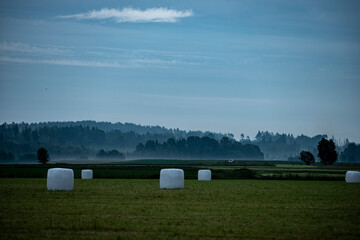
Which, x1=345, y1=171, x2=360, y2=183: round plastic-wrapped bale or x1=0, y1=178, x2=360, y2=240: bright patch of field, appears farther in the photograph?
x1=345, y1=171, x2=360, y2=183: round plastic-wrapped bale

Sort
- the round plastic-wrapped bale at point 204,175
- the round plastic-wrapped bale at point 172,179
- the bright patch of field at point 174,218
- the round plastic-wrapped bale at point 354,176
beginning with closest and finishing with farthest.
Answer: the bright patch of field at point 174,218 < the round plastic-wrapped bale at point 172,179 < the round plastic-wrapped bale at point 354,176 < the round plastic-wrapped bale at point 204,175

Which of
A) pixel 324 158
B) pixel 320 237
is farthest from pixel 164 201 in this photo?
pixel 324 158

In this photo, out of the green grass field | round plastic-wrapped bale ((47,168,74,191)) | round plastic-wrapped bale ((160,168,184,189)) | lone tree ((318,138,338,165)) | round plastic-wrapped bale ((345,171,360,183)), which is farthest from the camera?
lone tree ((318,138,338,165))

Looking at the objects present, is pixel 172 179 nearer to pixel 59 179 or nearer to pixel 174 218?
pixel 59 179

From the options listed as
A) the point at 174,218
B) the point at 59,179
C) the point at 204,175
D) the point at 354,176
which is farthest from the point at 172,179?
the point at 354,176

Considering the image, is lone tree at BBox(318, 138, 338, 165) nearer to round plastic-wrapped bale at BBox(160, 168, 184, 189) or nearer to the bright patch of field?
round plastic-wrapped bale at BBox(160, 168, 184, 189)

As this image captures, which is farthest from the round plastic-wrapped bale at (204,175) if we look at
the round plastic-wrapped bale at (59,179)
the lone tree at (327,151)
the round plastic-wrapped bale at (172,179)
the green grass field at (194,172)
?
the lone tree at (327,151)

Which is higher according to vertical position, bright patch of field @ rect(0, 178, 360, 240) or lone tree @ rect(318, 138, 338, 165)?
lone tree @ rect(318, 138, 338, 165)

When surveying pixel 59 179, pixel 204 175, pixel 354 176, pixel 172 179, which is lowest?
pixel 354 176

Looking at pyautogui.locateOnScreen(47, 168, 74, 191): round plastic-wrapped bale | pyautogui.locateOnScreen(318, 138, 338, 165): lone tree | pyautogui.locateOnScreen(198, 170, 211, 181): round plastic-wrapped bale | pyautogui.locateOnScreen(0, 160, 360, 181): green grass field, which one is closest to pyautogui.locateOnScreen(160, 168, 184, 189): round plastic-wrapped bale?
pyautogui.locateOnScreen(47, 168, 74, 191): round plastic-wrapped bale

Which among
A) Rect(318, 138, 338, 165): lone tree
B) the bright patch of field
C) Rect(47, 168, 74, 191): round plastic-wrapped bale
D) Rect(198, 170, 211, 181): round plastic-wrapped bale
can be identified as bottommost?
the bright patch of field

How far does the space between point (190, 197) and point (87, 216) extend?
29.9 feet

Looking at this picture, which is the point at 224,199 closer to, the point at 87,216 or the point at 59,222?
the point at 87,216

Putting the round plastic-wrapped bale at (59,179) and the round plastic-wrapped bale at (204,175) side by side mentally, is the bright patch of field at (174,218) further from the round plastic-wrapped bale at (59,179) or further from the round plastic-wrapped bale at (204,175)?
the round plastic-wrapped bale at (204,175)
